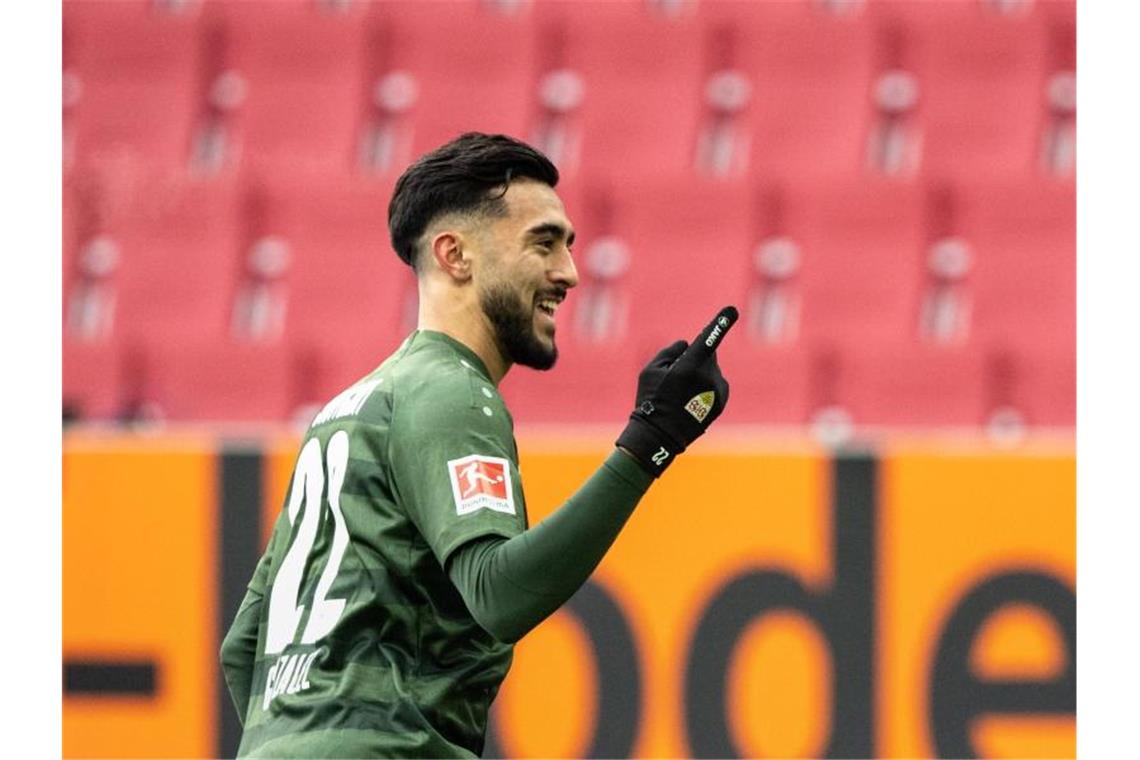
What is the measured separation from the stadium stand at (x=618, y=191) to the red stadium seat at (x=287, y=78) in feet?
0.04

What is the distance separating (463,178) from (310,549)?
541 millimetres

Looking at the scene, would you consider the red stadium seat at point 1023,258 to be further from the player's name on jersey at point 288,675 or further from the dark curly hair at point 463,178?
the player's name on jersey at point 288,675

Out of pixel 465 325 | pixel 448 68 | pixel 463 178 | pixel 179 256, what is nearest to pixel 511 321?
pixel 465 325

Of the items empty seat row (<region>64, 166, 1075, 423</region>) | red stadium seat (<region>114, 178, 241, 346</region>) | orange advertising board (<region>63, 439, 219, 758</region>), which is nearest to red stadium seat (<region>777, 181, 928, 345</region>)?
empty seat row (<region>64, 166, 1075, 423</region>)

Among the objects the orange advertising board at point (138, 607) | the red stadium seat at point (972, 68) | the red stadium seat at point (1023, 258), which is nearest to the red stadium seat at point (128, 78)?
the red stadium seat at point (972, 68)

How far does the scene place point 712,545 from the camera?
14.3ft

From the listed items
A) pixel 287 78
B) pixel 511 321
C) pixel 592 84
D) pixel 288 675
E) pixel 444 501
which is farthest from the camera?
pixel 287 78

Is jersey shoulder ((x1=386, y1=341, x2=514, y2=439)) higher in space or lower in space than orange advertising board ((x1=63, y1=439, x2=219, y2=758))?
higher

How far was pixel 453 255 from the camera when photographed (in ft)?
7.65

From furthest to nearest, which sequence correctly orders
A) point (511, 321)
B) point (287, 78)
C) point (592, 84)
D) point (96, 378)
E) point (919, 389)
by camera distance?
point (287, 78) < point (592, 84) < point (96, 378) < point (919, 389) < point (511, 321)

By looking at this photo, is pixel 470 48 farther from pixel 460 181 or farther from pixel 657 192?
pixel 460 181

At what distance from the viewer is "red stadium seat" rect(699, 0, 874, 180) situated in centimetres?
763

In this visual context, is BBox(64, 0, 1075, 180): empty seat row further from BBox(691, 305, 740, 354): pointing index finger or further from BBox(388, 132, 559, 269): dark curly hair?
BBox(691, 305, 740, 354): pointing index finger

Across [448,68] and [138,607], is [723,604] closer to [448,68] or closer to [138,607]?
[138,607]
